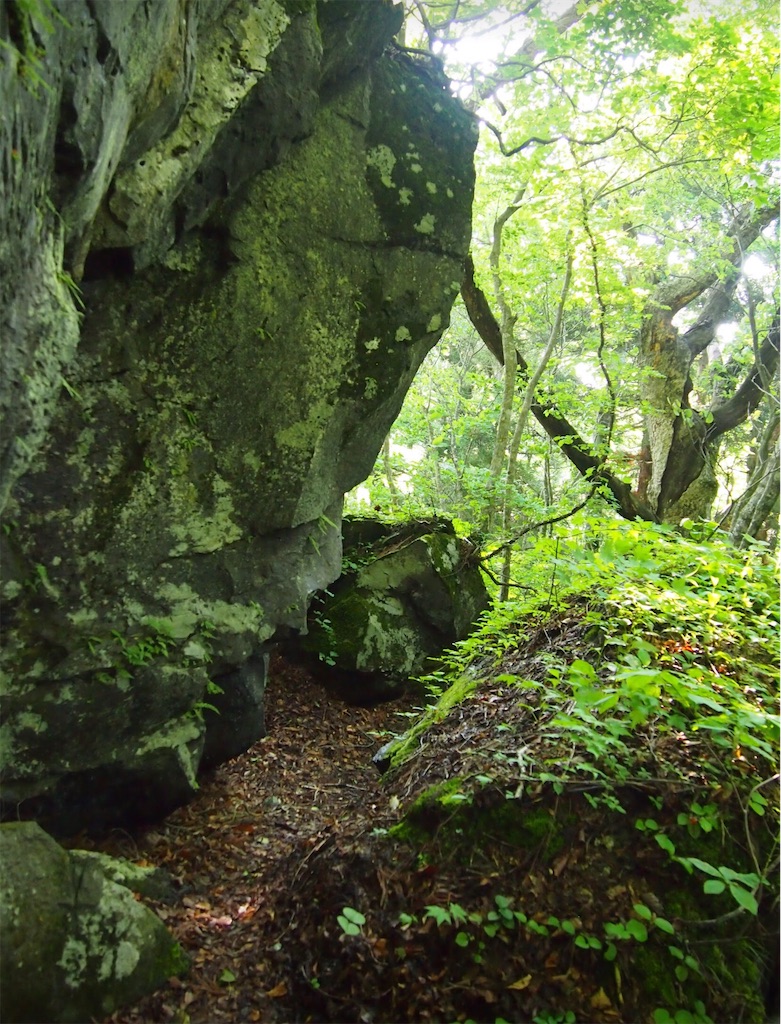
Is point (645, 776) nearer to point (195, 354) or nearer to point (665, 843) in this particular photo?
point (665, 843)

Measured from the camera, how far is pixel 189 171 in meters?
3.60

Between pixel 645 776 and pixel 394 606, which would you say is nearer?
pixel 645 776

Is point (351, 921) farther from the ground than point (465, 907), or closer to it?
closer to it

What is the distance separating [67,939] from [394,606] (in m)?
4.85

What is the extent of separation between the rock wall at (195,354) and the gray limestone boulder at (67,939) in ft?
2.92

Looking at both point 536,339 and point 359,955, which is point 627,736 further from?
point 536,339

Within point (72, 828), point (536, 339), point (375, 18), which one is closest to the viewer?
point (72, 828)

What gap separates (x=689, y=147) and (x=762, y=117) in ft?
5.88

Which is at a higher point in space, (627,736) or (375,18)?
(375,18)

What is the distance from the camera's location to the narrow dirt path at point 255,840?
9.70 feet

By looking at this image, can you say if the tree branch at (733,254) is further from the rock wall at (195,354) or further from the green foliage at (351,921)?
the green foliage at (351,921)

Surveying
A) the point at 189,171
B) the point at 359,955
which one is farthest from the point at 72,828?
the point at 189,171

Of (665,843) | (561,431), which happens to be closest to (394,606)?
(665,843)

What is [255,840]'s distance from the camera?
429 centimetres
